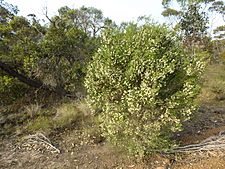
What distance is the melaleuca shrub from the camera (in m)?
4.84

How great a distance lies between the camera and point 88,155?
5.86m

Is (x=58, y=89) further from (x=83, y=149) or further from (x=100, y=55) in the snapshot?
(x=100, y=55)

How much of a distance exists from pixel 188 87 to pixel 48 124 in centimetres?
417

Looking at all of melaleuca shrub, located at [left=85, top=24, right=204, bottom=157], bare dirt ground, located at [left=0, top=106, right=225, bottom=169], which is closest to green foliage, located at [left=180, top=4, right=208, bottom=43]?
bare dirt ground, located at [left=0, top=106, right=225, bottom=169]

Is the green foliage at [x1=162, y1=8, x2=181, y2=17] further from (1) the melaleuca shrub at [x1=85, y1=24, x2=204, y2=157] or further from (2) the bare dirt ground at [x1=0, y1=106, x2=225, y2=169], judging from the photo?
(1) the melaleuca shrub at [x1=85, y1=24, x2=204, y2=157]

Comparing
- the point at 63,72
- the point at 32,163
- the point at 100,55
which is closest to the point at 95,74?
the point at 100,55

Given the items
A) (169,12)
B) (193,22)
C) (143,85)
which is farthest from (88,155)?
(169,12)

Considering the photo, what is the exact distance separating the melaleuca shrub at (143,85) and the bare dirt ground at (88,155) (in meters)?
0.30

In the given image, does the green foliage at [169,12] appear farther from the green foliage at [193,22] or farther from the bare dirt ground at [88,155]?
the bare dirt ground at [88,155]

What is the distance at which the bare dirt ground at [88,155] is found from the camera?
16.9ft

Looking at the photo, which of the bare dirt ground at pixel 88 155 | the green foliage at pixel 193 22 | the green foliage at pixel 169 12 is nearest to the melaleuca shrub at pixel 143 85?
the bare dirt ground at pixel 88 155

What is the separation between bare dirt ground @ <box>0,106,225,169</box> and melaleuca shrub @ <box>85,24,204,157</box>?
0.98ft

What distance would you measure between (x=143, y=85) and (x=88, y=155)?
190cm

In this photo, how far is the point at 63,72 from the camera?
397 inches
